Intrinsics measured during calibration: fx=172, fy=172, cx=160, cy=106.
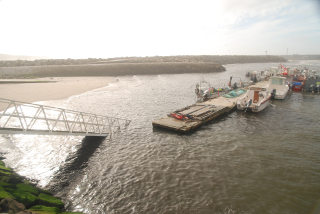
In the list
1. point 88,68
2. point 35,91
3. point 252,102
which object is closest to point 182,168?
point 252,102

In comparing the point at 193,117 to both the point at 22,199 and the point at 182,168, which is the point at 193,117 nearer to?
the point at 182,168

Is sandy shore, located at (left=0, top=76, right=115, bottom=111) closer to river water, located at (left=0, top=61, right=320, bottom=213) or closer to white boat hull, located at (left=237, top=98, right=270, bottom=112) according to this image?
river water, located at (left=0, top=61, right=320, bottom=213)

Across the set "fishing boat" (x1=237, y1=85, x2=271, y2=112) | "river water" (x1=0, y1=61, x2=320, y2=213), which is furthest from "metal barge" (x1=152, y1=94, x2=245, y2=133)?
"fishing boat" (x1=237, y1=85, x2=271, y2=112)

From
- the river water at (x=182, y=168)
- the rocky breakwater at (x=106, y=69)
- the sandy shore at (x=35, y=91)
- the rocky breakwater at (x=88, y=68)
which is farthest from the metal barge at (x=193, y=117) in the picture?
the rocky breakwater at (x=88, y=68)

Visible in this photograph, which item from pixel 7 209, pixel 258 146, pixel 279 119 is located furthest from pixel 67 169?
pixel 279 119

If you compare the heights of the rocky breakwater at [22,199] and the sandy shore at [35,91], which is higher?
the sandy shore at [35,91]

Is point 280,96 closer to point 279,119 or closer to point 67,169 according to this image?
point 279,119

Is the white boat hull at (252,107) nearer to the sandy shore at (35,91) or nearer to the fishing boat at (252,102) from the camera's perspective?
the fishing boat at (252,102)
